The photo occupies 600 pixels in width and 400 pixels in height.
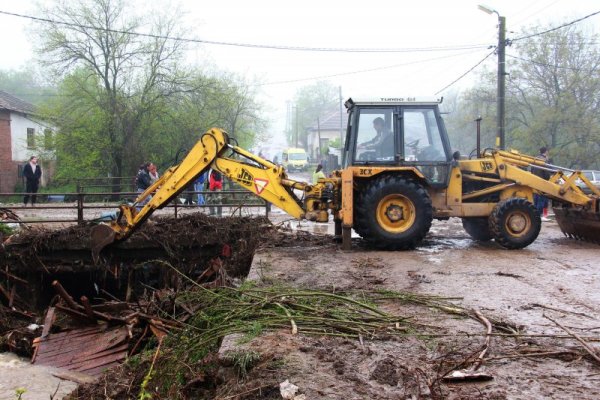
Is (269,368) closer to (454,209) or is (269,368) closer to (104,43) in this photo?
(454,209)

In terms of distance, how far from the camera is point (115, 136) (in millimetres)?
26391

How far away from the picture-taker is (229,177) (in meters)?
9.05

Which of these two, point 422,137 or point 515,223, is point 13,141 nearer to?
point 422,137

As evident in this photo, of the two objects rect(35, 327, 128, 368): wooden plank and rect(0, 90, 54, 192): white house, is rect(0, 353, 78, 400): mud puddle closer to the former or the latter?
rect(35, 327, 128, 368): wooden plank

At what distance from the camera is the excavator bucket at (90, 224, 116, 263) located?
9.36 m

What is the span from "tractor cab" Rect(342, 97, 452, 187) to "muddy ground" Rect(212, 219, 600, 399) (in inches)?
62.0

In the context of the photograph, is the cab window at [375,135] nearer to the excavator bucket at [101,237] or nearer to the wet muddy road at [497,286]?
the wet muddy road at [497,286]

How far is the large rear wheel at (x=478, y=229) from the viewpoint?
34.6 feet

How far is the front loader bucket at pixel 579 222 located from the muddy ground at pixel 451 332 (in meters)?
1.07

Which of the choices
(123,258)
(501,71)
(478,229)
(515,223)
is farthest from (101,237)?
(501,71)

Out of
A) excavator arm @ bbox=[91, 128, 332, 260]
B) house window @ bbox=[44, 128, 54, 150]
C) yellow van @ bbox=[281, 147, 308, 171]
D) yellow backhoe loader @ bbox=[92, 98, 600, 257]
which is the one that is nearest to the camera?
excavator arm @ bbox=[91, 128, 332, 260]

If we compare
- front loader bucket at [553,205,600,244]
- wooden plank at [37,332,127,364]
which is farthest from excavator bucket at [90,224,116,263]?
front loader bucket at [553,205,600,244]

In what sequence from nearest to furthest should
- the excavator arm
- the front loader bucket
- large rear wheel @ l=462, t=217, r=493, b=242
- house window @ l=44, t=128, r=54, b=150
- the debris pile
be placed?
the excavator arm, the front loader bucket, the debris pile, large rear wheel @ l=462, t=217, r=493, b=242, house window @ l=44, t=128, r=54, b=150

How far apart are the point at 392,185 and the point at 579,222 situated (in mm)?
4057
